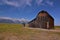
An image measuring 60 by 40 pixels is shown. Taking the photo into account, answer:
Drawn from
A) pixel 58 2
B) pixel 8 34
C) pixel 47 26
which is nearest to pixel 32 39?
pixel 8 34

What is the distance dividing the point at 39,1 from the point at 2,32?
255 cm

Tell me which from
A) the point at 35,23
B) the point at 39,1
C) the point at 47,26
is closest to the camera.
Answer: the point at 39,1

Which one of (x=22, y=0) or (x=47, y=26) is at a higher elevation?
(x=22, y=0)

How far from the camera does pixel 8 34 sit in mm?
8219

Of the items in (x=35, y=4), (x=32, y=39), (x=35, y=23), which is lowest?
(x=32, y=39)

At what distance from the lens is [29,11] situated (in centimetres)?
881

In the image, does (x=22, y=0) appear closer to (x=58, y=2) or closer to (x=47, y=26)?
(x=58, y=2)

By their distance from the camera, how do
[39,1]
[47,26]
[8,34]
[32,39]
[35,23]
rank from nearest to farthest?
[32,39]
[8,34]
[39,1]
[47,26]
[35,23]

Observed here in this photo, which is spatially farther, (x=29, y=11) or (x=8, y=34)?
(x=29, y=11)

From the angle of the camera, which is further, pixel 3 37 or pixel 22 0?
pixel 22 0

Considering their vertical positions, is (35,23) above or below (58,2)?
below

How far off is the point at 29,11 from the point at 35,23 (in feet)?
14.0

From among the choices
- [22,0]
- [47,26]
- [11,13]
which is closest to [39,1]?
[22,0]

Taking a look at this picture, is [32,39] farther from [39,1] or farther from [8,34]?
[39,1]
